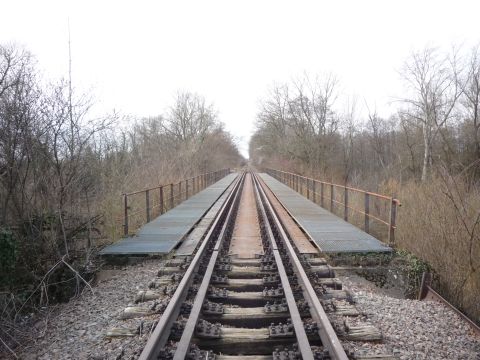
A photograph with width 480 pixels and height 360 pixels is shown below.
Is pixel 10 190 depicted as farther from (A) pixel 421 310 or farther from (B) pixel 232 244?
(A) pixel 421 310

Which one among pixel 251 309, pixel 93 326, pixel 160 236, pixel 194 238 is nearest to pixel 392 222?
pixel 194 238

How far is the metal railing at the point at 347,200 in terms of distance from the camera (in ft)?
26.9

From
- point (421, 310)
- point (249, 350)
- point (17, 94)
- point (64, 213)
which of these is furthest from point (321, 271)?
point (17, 94)

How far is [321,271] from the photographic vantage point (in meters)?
6.20

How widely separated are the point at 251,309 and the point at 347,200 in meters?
7.97

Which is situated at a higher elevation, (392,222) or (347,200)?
(347,200)

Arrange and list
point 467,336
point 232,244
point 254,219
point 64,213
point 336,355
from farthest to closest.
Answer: point 254,219
point 232,244
point 64,213
point 467,336
point 336,355

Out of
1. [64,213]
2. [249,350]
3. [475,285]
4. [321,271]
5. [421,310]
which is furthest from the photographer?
[64,213]

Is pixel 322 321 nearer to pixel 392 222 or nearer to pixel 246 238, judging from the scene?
pixel 392 222

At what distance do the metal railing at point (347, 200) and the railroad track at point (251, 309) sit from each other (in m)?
1.98

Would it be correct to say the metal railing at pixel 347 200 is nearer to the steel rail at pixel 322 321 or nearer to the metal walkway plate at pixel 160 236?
the steel rail at pixel 322 321

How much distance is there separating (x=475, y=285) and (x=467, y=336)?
164 centimetres

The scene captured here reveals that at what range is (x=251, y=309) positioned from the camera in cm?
460

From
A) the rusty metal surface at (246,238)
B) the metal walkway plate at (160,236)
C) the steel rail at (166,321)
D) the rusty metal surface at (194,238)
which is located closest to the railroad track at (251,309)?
the steel rail at (166,321)
